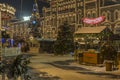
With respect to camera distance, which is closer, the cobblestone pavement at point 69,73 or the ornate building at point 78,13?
the cobblestone pavement at point 69,73

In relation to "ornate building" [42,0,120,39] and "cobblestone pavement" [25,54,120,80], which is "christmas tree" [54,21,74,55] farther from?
"cobblestone pavement" [25,54,120,80]

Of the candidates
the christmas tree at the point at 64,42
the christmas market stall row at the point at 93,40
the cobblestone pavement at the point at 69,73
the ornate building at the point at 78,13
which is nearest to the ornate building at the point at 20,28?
the ornate building at the point at 78,13

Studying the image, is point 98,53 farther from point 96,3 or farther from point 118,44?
point 96,3

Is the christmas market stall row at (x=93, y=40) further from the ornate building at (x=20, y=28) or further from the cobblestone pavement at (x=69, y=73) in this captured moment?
the ornate building at (x=20, y=28)

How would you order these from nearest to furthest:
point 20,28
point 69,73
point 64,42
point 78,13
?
1. point 69,73
2. point 64,42
3. point 78,13
4. point 20,28

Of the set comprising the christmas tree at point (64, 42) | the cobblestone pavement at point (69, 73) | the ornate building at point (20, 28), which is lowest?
the cobblestone pavement at point (69, 73)

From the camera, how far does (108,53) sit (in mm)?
23438

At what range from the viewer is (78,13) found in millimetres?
64062

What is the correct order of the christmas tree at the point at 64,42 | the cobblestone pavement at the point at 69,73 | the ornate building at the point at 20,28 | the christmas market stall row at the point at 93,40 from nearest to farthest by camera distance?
the cobblestone pavement at the point at 69,73 → the christmas market stall row at the point at 93,40 → the christmas tree at the point at 64,42 → the ornate building at the point at 20,28

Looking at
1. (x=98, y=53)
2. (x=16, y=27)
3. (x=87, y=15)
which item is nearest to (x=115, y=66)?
(x=98, y=53)

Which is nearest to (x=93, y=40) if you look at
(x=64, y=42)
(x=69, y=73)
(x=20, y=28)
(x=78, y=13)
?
(x=64, y=42)

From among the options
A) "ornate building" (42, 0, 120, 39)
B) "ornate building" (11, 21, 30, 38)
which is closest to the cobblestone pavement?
"ornate building" (42, 0, 120, 39)

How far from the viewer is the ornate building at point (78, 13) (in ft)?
174

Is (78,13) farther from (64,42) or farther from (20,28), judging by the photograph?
(20,28)
